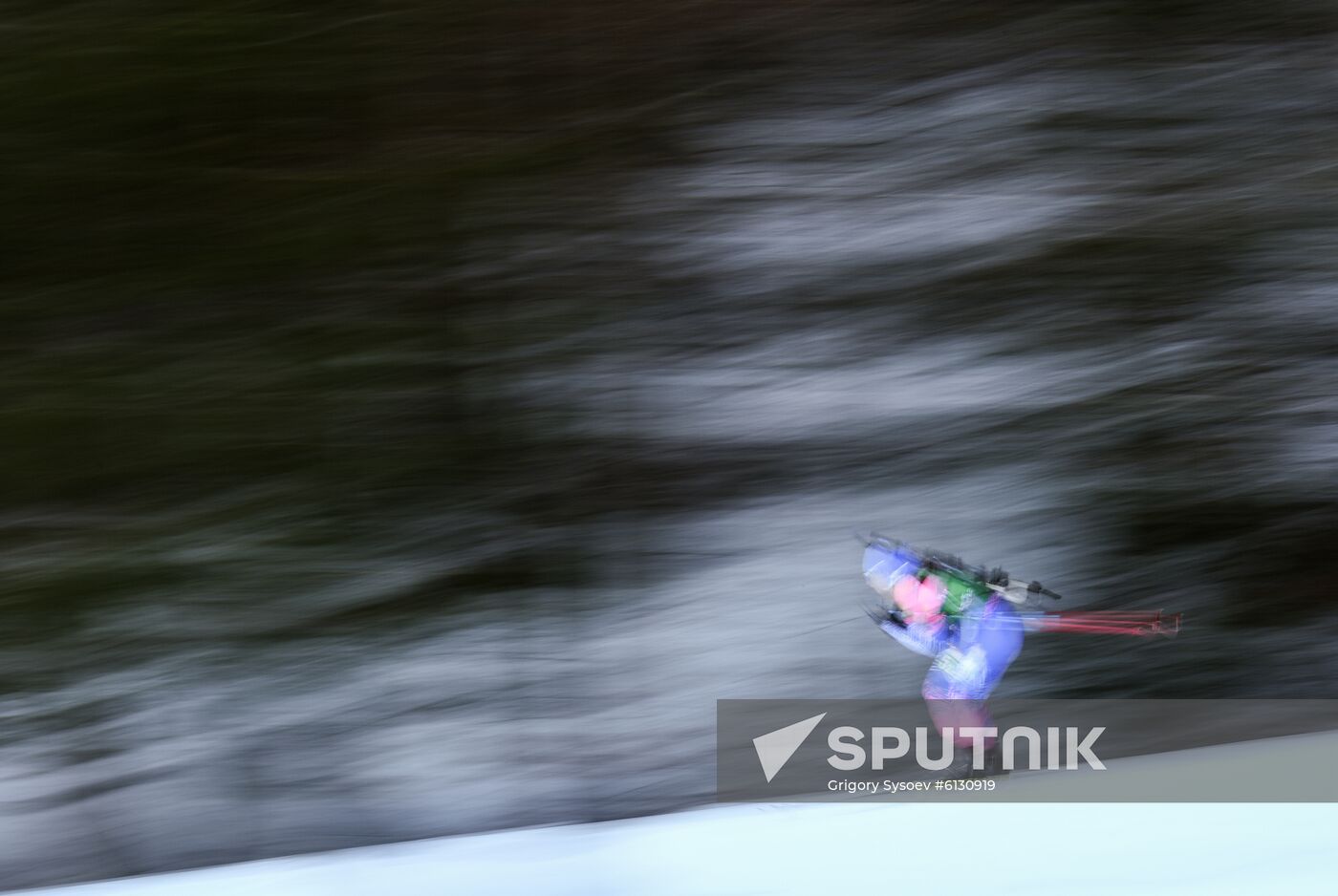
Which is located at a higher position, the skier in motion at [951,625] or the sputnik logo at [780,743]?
the skier in motion at [951,625]

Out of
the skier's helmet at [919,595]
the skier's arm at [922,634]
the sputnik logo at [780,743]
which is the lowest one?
the sputnik logo at [780,743]

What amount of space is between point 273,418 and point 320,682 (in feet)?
1.73

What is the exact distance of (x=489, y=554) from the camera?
220 centimetres

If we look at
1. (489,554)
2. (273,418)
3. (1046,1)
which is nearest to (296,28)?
(273,418)

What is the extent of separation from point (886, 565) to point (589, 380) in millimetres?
696

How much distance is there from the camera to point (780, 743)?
2127 millimetres

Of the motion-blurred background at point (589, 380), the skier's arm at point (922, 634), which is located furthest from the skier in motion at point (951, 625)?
the motion-blurred background at point (589, 380)

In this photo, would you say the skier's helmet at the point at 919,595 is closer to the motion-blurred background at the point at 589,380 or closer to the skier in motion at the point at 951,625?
the skier in motion at the point at 951,625

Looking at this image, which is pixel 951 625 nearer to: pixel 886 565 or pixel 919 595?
pixel 919 595

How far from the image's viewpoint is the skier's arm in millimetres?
1890

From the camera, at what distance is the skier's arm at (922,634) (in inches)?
74.4

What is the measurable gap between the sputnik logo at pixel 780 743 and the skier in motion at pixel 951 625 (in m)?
0.24

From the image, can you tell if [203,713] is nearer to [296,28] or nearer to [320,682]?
[320,682]

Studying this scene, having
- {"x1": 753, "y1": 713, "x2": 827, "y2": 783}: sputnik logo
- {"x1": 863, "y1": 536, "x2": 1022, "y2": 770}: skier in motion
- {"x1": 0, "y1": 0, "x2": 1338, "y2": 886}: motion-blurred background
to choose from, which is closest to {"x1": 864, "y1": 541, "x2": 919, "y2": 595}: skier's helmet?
{"x1": 863, "y1": 536, "x2": 1022, "y2": 770}: skier in motion
